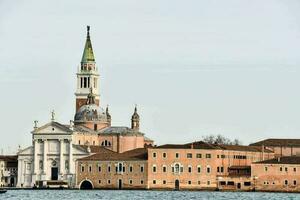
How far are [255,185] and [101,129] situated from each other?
2681 cm

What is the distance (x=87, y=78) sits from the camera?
163375mm

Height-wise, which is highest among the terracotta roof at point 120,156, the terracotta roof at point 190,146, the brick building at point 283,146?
the brick building at point 283,146

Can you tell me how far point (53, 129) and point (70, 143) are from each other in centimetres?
258

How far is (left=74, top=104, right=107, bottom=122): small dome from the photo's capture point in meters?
157

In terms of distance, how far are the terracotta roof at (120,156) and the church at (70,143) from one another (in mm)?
2055

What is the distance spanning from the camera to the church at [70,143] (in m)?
147

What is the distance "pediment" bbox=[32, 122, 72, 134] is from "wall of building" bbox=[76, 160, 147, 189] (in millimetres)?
5003

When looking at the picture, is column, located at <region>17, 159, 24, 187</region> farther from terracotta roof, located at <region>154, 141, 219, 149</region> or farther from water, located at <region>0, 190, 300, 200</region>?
terracotta roof, located at <region>154, 141, 219, 149</region>

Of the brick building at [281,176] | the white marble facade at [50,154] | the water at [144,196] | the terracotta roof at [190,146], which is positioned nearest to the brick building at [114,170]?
the terracotta roof at [190,146]

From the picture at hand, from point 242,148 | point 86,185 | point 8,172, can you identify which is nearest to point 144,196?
point 86,185

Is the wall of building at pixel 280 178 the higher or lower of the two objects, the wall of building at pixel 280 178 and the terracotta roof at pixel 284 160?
the lower

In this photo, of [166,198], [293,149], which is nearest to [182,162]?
[293,149]

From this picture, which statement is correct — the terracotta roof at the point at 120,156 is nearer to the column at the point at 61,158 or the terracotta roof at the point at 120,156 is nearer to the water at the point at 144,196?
the column at the point at 61,158

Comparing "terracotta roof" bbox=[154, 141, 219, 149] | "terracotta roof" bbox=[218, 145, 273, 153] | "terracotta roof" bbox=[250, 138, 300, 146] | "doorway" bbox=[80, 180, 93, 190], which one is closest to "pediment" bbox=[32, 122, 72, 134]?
"doorway" bbox=[80, 180, 93, 190]
